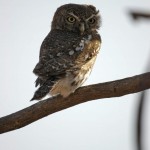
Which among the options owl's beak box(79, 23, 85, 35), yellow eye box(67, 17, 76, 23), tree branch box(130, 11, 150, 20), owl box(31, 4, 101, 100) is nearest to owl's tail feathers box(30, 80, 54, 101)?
owl box(31, 4, 101, 100)

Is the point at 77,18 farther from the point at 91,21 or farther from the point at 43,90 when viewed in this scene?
the point at 43,90

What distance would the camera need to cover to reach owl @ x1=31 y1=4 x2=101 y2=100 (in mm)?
1615

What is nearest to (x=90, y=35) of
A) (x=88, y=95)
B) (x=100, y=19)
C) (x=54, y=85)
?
(x=100, y=19)

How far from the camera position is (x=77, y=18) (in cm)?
228

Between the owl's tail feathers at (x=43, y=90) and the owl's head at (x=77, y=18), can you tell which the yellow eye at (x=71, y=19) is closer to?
the owl's head at (x=77, y=18)

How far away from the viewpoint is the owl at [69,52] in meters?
1.62

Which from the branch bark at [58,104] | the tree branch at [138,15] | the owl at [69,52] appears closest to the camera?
the tree branch at [138,15]

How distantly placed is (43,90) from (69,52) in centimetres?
34

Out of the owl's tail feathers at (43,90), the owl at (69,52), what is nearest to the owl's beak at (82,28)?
the owl at (69,52)

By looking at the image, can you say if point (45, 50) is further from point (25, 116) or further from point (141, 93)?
point (141, 93)

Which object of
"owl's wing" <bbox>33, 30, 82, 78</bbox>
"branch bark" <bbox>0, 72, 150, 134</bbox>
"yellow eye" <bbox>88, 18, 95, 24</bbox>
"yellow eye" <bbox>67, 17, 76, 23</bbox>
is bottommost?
"branch bark" <bbox>0, 72, 150, 134</bbox>

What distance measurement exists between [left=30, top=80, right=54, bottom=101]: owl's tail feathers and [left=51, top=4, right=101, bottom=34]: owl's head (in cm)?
72

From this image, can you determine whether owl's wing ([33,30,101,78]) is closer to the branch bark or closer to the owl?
the owl

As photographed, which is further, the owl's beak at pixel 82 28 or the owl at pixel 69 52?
the owl's beak at pixel 82 28
